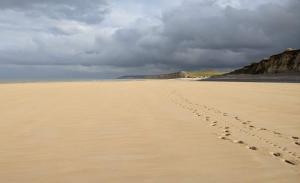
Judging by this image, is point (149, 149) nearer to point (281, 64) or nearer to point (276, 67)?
point (281, 64)

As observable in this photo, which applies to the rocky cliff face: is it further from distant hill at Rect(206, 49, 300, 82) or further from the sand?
the sand

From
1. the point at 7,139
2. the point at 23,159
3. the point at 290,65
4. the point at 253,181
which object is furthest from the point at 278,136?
the point at 290,65

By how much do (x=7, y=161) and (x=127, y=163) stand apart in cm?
174

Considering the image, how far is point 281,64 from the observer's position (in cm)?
8638

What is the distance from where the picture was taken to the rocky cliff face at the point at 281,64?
263 ft

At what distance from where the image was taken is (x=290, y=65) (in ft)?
270

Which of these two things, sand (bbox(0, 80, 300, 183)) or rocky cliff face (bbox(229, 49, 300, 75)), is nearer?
Result: sand (bbox(0, 80, 300, 183))

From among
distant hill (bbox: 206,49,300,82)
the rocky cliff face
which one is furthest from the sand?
the rocky cliff face

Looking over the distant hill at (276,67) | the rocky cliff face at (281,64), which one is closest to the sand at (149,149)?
the distant hill at (276,67)

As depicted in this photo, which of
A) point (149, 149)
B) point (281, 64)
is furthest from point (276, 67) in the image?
point (149, 149)

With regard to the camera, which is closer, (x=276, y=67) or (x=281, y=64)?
(x=281, y=64)

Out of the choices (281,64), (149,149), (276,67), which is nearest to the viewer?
(149,149)

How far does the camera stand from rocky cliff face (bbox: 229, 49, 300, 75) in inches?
3159

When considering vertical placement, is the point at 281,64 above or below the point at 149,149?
above
